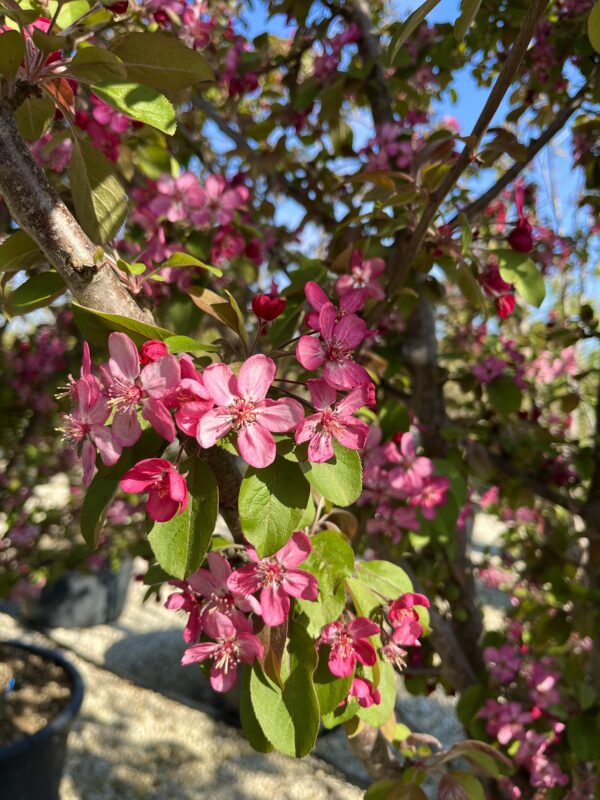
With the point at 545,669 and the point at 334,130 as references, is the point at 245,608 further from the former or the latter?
the point at 334,130

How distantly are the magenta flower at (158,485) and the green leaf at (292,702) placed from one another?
28cm

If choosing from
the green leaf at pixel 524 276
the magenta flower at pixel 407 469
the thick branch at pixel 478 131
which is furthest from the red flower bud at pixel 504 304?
the magenta flower at pixel 407 469

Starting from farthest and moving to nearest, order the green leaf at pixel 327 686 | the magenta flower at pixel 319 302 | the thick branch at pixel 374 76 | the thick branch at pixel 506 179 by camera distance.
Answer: the thick branch at pixel 374 76 < the thick branch at pixel 506 179 < the green leaf at pixel 327 686 < the magenta flower at pixel 319 302

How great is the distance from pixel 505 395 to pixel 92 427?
1430mm

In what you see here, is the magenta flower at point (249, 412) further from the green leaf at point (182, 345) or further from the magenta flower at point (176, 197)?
the magenta flower at point (176, 197)

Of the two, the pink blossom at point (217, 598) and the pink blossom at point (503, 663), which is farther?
the pink blossom at point (503, 663)

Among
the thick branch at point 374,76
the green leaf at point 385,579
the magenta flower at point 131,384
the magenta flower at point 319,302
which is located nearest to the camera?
the magenta flower at point 131,384

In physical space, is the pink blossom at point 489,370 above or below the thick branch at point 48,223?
above

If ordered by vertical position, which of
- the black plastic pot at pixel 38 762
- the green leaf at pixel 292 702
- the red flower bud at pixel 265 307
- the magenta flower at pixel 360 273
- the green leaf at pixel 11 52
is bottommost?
the black plastic pot at pixel 38 762

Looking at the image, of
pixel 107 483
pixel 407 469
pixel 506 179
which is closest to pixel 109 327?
pixel 107 483

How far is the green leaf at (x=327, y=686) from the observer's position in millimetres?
826

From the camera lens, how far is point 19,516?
273 centimetres

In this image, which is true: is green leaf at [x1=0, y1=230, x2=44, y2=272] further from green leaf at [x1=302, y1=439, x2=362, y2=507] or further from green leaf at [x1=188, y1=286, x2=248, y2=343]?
green leaf at [x1=302, y1=439, x2=362, y2=507]

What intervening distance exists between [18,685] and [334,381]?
2424 millimetres
